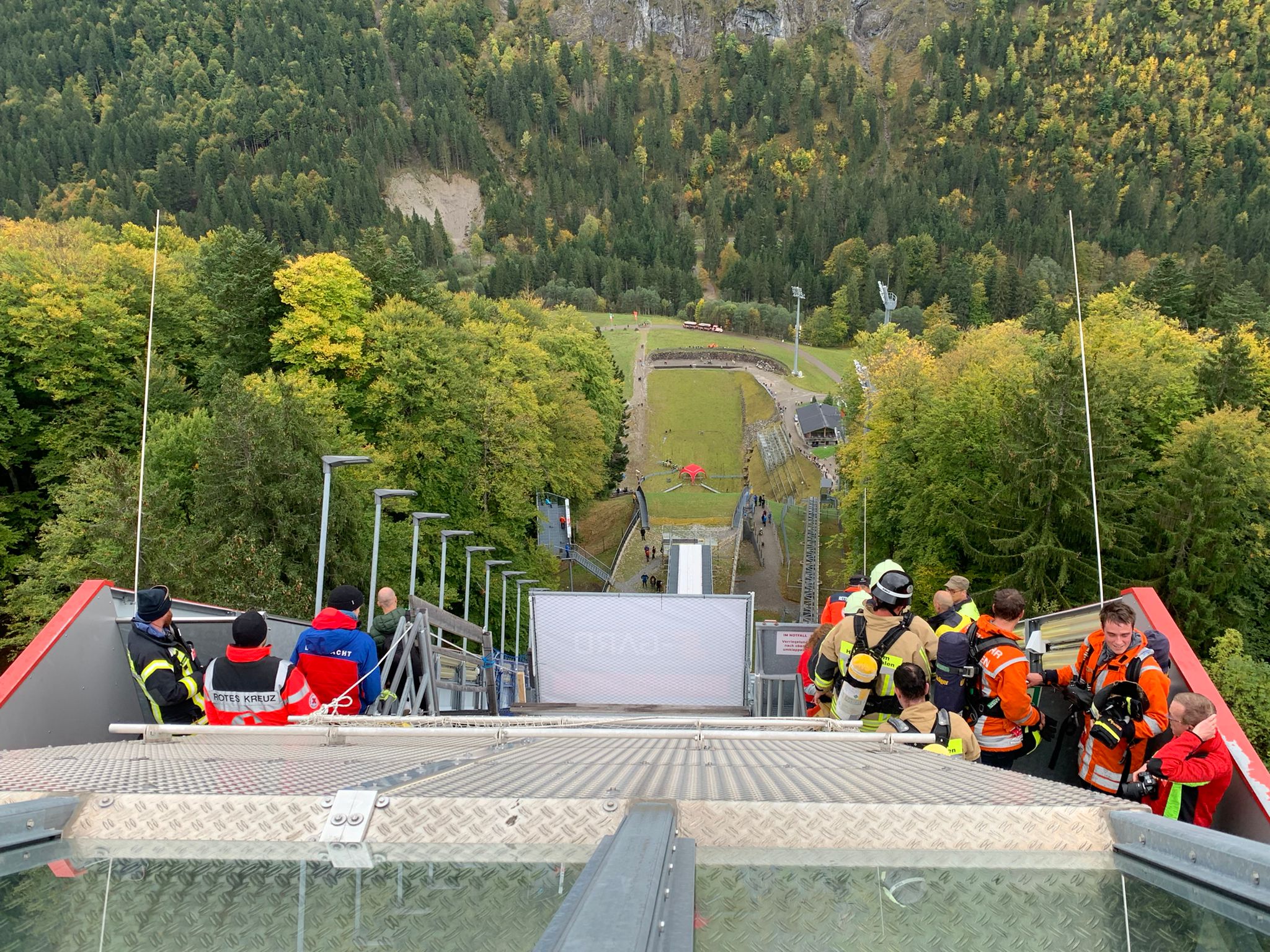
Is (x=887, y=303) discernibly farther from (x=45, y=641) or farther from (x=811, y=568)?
(x=45, y=641)

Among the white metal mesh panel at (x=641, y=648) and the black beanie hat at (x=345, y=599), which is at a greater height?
the black beanie hat at (x=345, y=599)

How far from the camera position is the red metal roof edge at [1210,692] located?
16.3ft

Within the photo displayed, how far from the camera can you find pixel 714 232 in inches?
7338

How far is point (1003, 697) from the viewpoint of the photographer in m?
6.12

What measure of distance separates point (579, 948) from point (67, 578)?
32.0 metres

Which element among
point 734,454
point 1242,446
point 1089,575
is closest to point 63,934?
point 1089,575

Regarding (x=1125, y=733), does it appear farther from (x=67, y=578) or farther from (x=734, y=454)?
(x=734, y=454)

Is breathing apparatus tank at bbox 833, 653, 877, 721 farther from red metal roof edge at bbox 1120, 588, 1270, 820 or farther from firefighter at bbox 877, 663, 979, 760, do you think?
red metal roof edge at bbox 1120, 588, 1270, 820

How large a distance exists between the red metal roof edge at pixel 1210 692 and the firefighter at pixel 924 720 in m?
1.46

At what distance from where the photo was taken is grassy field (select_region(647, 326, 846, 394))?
10188 cm

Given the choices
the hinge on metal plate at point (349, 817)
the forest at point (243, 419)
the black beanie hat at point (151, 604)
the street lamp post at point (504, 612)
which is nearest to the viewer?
the hinge on metal plate at point (349, 817)

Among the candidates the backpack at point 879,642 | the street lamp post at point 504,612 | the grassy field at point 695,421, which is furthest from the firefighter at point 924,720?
the grassy field at point 695,421

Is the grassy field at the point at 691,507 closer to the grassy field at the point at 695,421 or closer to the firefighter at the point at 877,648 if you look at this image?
the grassy field at the point at 695,421

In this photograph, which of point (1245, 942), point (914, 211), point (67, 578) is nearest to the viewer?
point (1245, 942)
